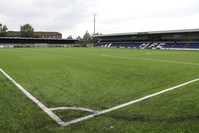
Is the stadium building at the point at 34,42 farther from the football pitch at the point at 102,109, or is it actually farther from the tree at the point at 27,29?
the football pitch at the point at 102,109

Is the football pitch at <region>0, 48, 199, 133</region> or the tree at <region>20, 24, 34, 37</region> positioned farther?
the tree at <region>20, 24, 34, 37</region>

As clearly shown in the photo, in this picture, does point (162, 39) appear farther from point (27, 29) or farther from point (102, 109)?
point (27, 29)

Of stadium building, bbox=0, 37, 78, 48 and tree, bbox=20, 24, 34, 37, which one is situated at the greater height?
tree, bbox=20, 24, 34, 37

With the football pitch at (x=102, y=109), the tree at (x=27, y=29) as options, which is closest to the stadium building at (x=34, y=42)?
the tree at (x=27, y=29)

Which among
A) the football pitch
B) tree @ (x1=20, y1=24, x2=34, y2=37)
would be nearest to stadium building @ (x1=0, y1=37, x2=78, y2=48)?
tree @ (x1=20, y1=24, x2=34, y2=37)

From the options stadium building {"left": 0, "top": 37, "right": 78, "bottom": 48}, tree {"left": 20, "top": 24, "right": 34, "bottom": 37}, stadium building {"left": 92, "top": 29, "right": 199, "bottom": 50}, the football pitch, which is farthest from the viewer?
tree {"left": 20, "top": 24, "right": 34, "bottom": 37}

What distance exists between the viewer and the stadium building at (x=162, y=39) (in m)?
69.6

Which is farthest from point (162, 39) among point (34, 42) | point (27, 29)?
point (27, 29)

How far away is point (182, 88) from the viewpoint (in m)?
8.11

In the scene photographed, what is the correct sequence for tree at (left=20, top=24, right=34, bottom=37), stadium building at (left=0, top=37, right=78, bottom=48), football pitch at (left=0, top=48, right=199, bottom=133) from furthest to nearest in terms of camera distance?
tree at (left=20, top=24, right=34, bottom=37), stadium building at (left=0, top=37, right=78, bottom=48), football pitch at (left=0, top=48, right=199, bottom=133)

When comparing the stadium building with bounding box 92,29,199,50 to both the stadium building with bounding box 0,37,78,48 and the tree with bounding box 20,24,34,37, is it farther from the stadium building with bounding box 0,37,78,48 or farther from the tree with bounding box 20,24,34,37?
the tree with bounding box 20,24,34,37

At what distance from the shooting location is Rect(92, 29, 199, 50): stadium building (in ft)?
228

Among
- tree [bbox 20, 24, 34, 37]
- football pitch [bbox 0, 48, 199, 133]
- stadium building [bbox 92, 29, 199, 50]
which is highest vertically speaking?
tree [bbox 20, 24, 34, 37]

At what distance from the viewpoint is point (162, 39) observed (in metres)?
81.9
